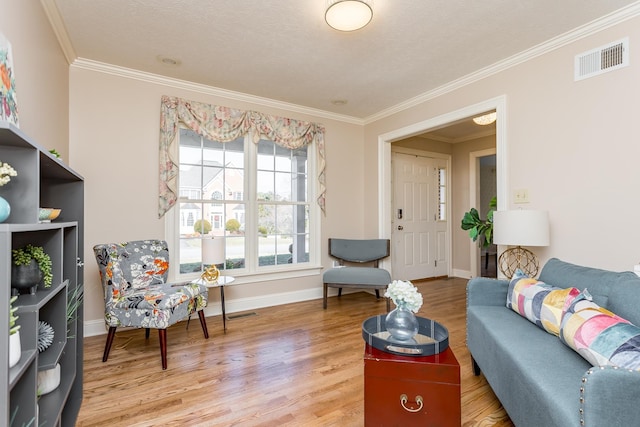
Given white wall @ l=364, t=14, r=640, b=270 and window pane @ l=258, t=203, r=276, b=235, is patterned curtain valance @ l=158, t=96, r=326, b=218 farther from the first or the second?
white wall @ l=364, t=14, r=640, b=270

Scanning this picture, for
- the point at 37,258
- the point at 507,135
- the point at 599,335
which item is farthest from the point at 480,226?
the point at 37,258

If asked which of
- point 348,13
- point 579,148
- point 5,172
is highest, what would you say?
point 348,13

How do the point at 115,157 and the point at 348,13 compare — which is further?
the point at 115,157

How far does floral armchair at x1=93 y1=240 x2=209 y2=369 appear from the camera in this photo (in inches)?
93.1

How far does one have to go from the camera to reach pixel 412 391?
1.42m

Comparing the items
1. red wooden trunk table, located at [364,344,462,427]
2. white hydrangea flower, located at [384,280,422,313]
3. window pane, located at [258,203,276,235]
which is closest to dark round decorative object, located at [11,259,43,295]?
red wooden trunk table, located at [364,344,462,427]

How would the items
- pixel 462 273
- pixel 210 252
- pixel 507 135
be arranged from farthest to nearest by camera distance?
pixel 462 273
pixel 210 252
pixel 507 135

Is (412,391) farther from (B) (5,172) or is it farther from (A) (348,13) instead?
(A) (348,13)

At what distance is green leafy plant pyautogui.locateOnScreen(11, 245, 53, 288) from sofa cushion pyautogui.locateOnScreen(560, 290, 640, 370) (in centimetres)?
221

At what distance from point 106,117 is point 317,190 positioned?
2478mm

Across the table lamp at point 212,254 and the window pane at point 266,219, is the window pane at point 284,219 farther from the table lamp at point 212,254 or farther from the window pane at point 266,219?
the table lamp at point 212,254

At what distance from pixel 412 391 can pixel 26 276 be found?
64.8 inches

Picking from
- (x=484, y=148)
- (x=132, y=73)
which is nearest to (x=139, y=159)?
(x=132, y=73)

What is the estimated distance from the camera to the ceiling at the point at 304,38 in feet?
7.13
